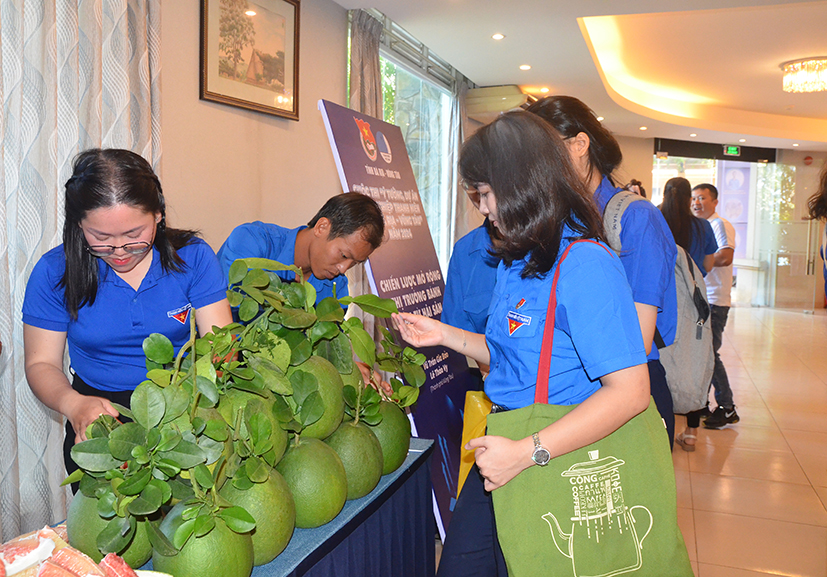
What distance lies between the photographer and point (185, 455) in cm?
70

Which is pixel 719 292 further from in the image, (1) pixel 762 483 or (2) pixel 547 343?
(2) pixel 547 343

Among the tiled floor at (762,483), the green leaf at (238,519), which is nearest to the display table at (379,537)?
the green leaf at (238,519)

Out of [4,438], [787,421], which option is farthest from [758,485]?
[4,438]

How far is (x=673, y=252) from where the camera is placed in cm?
174

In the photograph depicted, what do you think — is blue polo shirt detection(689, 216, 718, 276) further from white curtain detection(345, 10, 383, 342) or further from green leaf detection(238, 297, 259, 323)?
green leaf detection(238, 297, 259, 323)

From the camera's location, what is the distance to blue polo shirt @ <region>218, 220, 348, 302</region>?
7.04 feet

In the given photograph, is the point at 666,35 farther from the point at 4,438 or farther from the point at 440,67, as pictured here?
the point at 4,438

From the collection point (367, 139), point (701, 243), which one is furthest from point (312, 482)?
point (701, 243)

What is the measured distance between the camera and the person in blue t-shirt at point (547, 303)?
1.08 meters

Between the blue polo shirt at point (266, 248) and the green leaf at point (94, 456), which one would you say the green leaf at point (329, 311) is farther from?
the blue polo shirt at point (266, 248)

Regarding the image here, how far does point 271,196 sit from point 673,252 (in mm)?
2470

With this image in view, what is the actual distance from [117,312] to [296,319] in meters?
0.78

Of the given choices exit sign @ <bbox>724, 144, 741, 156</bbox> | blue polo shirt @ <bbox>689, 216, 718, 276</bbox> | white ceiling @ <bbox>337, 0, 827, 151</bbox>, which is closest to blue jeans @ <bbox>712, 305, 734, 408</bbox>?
blue polo shirt @ <bbox>689, 216, 718, 276</bbox>

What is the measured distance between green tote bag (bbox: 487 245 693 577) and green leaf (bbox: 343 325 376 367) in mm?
272
